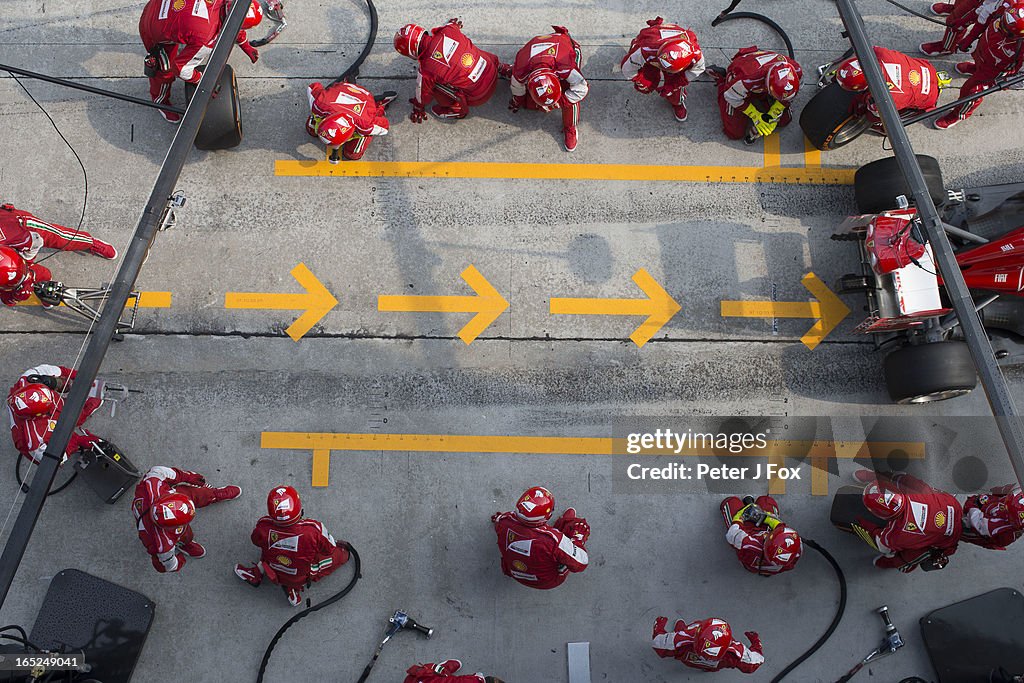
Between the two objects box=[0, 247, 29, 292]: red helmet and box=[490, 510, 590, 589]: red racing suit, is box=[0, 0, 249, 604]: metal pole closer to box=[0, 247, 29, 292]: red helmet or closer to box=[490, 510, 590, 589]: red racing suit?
box=[0, 247, 29, 292]: red helmet

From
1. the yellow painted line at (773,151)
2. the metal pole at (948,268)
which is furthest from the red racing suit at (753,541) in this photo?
the yellow painted line at (773,151)

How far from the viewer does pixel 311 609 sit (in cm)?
684

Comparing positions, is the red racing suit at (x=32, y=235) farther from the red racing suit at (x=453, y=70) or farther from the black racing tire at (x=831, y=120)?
the black racing tire at (x=831, y=120)

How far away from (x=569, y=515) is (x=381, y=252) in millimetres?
3144

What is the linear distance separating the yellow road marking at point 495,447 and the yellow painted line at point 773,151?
113 inches

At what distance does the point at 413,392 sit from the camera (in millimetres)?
7352

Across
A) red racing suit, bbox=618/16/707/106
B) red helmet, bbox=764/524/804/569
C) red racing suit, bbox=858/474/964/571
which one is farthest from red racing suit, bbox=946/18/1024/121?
red helmet, bbox=764/524/804/569

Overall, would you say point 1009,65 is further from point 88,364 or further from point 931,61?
point 88,364

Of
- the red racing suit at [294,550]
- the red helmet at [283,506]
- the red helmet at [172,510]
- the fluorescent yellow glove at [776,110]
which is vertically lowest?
the red racing suit at [294,550]

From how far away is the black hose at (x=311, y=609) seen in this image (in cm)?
674

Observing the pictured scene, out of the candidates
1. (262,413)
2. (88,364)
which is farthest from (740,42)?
(88,364)

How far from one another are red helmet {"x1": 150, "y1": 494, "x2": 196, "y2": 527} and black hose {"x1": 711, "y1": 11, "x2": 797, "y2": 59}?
702 centimetres

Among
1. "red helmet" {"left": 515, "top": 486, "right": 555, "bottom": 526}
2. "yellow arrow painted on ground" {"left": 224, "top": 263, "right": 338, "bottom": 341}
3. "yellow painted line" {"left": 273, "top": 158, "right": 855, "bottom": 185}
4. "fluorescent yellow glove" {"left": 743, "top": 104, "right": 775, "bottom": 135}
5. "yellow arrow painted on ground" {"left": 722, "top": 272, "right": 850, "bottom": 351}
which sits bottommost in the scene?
"red helmet" {"left": 515, "top": 486, "right": 555, "bottom": 526}

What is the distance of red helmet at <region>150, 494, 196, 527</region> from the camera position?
20.3 feet
